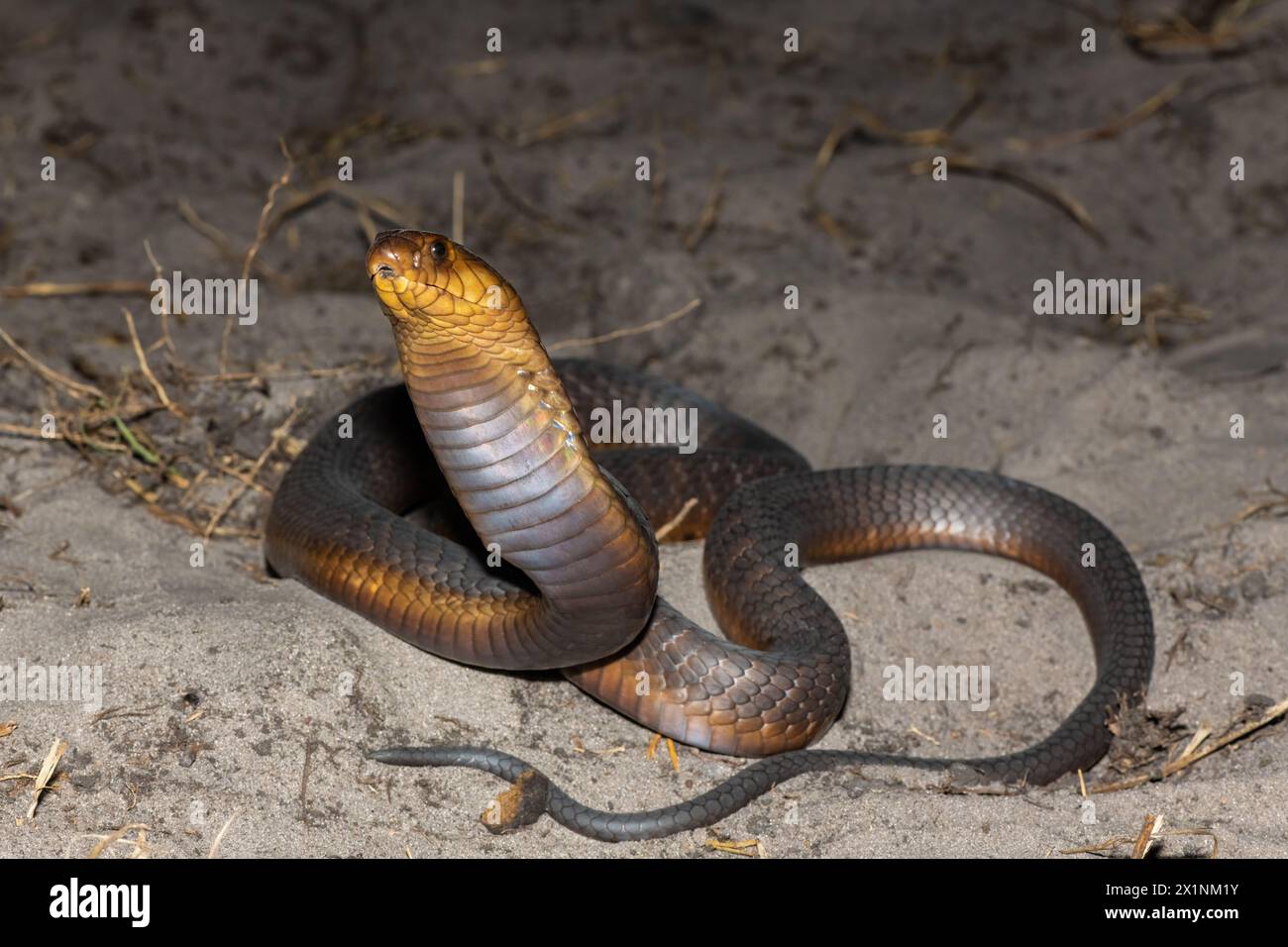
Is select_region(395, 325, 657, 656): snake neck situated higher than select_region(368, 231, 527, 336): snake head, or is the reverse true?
select_region(368, 231, 527, 336): snake head

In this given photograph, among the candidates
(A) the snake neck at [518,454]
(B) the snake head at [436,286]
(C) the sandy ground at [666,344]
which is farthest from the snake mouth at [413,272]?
(C) the sandy ground at [666,344]

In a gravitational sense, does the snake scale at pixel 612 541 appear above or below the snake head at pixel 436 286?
below

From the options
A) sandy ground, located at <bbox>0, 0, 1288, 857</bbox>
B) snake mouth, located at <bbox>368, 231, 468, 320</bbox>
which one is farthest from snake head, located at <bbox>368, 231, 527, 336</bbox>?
sandy ground, located at <bbox>0, 0, 1288, 857</bbox>

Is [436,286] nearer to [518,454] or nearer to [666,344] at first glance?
[518,454]

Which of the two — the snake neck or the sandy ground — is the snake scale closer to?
the snake neck

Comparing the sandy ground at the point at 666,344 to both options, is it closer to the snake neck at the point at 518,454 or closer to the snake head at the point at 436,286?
the snake neck at the point at 518,454

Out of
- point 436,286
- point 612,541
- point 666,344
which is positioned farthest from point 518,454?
point 666,344
